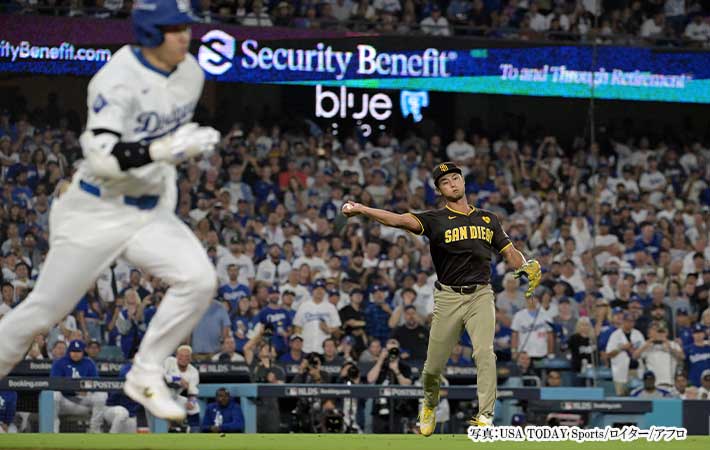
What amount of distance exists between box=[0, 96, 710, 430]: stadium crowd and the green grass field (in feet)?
14.8

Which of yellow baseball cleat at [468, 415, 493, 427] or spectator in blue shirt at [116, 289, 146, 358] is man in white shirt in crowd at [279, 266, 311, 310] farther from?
yellow baseball cleat at [468, 415, 493, 427]

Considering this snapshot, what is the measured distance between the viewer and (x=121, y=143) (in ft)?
21.1

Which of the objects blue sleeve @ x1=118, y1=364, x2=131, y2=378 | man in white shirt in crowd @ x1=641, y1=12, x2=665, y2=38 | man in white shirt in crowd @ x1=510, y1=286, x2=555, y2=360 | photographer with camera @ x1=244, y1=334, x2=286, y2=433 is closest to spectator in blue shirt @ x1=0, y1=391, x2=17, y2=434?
blue sleeve @ x1=118, y1=364, x2=131, y2=378

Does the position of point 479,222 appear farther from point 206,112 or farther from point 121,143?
point 206,112

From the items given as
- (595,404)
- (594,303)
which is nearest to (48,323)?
(595,404)

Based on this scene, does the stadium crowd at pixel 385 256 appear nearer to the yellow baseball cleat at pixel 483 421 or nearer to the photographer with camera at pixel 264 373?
the photographer with camera at pixel 264 373

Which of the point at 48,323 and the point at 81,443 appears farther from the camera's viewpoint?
the point at 81,443

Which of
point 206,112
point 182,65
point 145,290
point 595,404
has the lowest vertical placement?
point 595,404

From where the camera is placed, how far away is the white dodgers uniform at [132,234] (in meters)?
6.63

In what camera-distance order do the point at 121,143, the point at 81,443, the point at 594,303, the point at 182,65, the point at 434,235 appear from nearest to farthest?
the point at 121,143 → the point at 182,65 → the point at 81,443 → the point at 434,235 → the point at 594,303

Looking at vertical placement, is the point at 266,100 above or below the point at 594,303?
above

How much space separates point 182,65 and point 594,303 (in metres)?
11.6

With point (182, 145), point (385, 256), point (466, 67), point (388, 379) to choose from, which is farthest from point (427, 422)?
point (466, 67)

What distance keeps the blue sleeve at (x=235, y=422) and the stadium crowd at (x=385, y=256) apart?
47 cm
